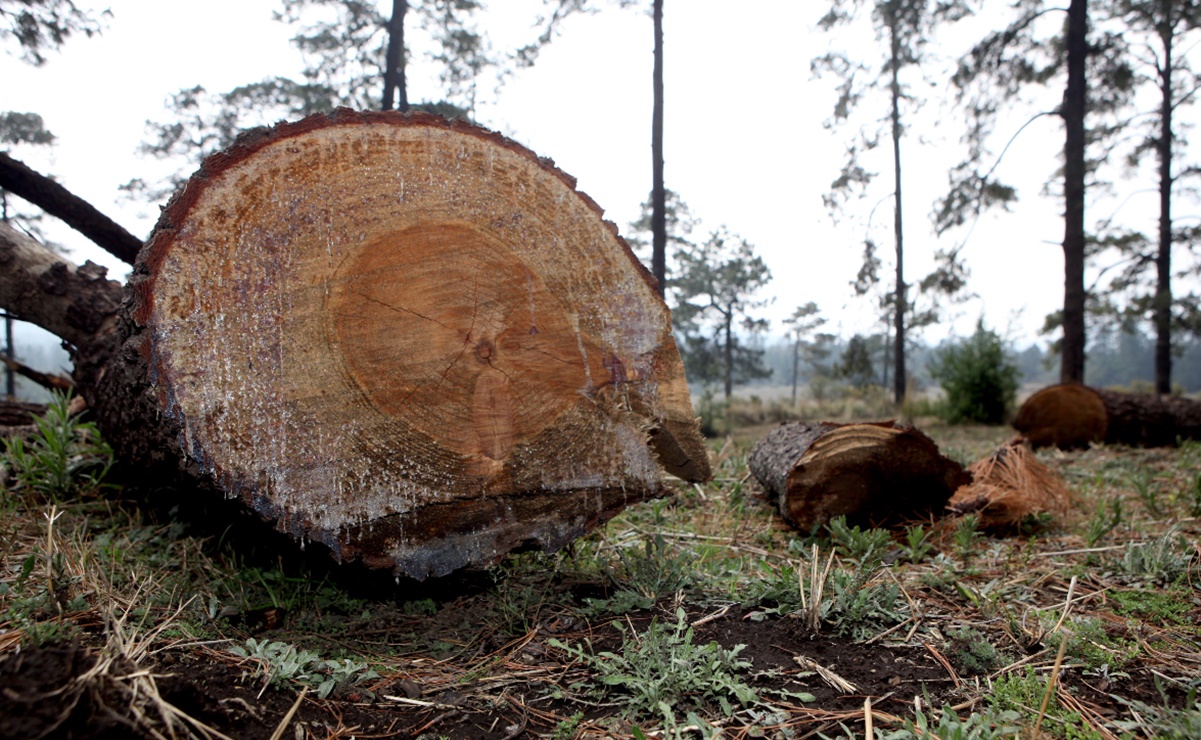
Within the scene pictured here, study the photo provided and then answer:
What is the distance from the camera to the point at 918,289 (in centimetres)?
1043

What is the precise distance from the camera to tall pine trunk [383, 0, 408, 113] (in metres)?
10.3

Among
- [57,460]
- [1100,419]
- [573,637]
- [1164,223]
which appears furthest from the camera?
[1164,223]

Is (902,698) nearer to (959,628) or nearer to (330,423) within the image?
(959,628)

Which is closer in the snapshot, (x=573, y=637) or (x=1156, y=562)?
(x=573, y=637)

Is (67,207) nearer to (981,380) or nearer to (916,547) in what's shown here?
(916,547)

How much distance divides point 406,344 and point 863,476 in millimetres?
2237

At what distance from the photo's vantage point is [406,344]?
2.03 m

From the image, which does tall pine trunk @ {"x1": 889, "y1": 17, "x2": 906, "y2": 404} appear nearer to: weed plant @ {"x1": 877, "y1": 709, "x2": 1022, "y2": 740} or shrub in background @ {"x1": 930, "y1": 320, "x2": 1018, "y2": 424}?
shrub in background @ {"x1": 930, "y1": 320, "x2": 1018, "y2": 424}

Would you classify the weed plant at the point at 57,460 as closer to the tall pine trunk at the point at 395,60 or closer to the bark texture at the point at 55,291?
the bark texture at the point at 55,291

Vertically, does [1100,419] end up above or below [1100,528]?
above

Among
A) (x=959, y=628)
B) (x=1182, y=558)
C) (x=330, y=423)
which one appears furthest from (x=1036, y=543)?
(x=330, y=423)

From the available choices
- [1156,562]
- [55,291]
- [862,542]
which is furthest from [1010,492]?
[55,291]

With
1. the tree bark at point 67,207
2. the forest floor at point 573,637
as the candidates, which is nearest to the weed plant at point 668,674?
the forest floor at point 573,637

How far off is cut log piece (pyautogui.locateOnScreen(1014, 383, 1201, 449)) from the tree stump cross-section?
6195 mm
